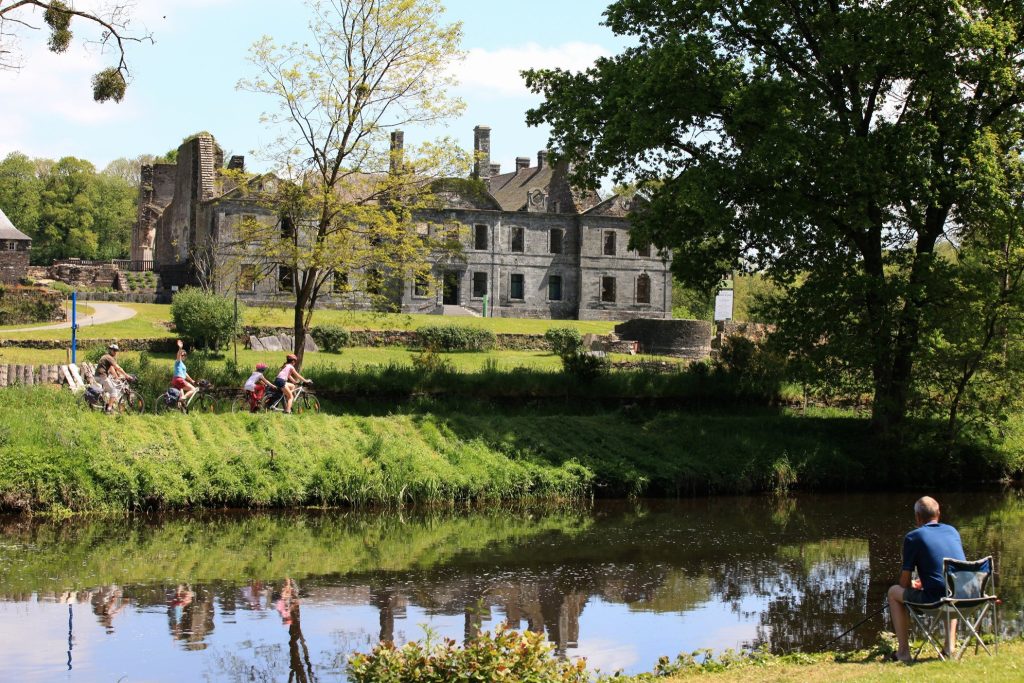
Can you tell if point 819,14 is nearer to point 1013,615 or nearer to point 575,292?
point 1013,615

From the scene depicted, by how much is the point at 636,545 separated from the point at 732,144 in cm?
1234

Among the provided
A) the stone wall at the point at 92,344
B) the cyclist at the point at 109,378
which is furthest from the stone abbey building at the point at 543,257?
the cyclist at the point at 109,378

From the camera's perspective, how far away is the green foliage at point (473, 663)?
9.25 m

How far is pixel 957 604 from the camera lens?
10.5 meters

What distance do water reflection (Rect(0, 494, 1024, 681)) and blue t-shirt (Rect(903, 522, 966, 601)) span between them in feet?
7.28

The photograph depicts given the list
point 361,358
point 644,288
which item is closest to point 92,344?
point 361,358

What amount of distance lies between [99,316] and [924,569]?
4105 cm

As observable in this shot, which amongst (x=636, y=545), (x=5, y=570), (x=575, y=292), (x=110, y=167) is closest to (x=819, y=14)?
(x=636, y=545)

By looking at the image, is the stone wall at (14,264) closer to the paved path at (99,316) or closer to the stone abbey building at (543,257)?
the stone abbey building at (543,257)

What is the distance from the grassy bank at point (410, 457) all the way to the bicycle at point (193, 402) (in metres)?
1.31

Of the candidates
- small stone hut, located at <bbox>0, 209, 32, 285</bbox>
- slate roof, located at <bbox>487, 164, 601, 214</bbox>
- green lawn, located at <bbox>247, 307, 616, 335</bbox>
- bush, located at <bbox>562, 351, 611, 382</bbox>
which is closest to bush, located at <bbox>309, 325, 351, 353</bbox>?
green lawn, located at <bbox>247, 307, 616, 335</bbox>

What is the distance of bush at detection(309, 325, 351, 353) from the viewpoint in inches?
1658

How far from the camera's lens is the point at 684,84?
25922 millimetres

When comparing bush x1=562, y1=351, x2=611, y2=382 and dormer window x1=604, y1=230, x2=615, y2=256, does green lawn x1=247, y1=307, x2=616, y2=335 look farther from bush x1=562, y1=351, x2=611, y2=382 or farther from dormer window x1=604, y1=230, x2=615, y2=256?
bush x1=562, y1=351, x2=611, y2=382
